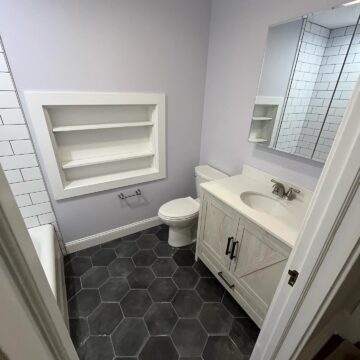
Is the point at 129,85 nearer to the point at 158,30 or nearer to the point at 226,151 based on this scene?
the point at 158,30

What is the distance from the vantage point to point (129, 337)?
1379 mm

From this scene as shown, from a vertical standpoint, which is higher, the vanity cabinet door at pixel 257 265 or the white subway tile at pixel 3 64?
the white subway tile at pixel 3 64

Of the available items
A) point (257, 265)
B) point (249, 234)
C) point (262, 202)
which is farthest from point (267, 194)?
point (257, 265)

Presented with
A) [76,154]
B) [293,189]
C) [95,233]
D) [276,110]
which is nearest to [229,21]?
[276,110]

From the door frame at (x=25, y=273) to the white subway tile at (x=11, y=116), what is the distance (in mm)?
1354

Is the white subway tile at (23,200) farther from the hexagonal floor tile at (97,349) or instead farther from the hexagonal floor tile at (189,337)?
the hexagonal floor tile at (189,337)

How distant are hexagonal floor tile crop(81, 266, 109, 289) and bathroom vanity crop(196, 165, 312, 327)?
35.2 inches

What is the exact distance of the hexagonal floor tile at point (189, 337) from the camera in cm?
132

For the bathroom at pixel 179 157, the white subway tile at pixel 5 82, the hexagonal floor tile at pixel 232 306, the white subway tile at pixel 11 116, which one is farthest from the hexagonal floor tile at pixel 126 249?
the white subway tile at pixel 5 82

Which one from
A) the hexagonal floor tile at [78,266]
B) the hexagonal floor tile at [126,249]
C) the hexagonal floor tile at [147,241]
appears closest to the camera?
the hexagonal floor tile at [78,266]

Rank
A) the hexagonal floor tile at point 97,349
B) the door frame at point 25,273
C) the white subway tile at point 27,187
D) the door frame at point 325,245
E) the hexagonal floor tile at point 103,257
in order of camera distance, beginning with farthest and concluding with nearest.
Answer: the hexagonal floor tile at point 103,257 → the white subway tile at point 27,187 → the hexagonal floor tile at point 97,349 → the door frame at point 325,245 → the door frame at point 25,273

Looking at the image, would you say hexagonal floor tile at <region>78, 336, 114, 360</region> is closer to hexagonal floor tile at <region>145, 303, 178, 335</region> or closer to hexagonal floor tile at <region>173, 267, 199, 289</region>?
hexagonal floor tile at <region>145, 303, 178, 335</region>

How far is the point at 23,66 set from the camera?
1357 millimetres

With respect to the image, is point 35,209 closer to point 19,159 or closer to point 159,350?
point 19,159
